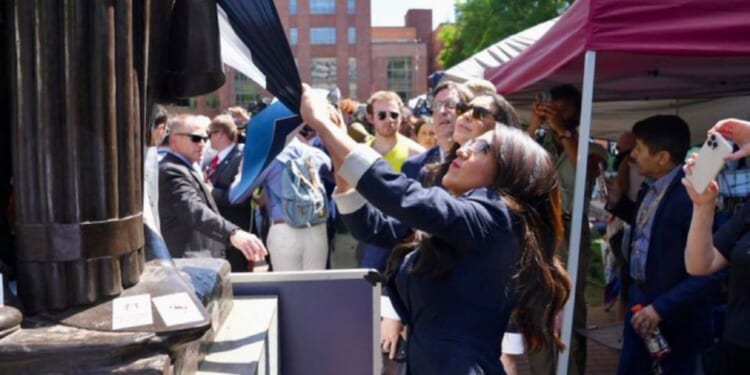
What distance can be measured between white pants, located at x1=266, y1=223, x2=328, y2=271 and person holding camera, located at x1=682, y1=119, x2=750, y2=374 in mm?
2458

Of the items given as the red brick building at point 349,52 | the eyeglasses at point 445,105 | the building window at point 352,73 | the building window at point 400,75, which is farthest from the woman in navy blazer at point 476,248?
the building window at point 400,75

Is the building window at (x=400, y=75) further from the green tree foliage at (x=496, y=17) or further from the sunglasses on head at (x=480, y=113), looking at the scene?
the sunglasses on head at (x=480, y=113)

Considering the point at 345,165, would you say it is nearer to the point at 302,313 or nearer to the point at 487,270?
the point at 487,270

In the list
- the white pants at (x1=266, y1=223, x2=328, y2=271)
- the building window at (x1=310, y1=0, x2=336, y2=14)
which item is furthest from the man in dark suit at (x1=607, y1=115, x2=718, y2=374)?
the building window at (x1=310, y1=0, x2=336, y2=14)

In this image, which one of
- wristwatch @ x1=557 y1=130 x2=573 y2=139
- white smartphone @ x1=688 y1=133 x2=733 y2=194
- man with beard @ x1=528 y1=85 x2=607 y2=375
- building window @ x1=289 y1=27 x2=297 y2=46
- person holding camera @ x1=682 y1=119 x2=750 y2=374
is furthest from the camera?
building window @ x1=289 y1=27 x2=297 y2=46

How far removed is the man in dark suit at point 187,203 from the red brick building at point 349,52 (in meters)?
59.6

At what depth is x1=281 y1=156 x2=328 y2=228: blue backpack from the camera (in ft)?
14.3

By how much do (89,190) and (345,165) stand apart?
57cm

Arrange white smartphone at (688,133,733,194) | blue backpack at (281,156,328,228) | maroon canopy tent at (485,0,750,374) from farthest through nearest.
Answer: blue backpack at (281,156,328,228) < maroon canopy tent at (485,0,750,374) < white smartphone at (688,133,733,194)

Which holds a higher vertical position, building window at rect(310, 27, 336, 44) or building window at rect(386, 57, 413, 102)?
building window at rect(310, 27, 336, 44)

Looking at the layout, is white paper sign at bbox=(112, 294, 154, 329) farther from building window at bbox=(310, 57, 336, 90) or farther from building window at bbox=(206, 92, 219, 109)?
building window at bbox=(310, 57, 336, 90)

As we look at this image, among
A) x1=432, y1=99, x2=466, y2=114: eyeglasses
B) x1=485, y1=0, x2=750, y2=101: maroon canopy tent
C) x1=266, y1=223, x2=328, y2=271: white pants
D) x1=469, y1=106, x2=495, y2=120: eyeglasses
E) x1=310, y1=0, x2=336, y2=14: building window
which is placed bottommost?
x1=266, y1=223, x2=328, y2=271: white pants

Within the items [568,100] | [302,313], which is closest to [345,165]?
[302,313]

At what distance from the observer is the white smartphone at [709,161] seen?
2.01 m
